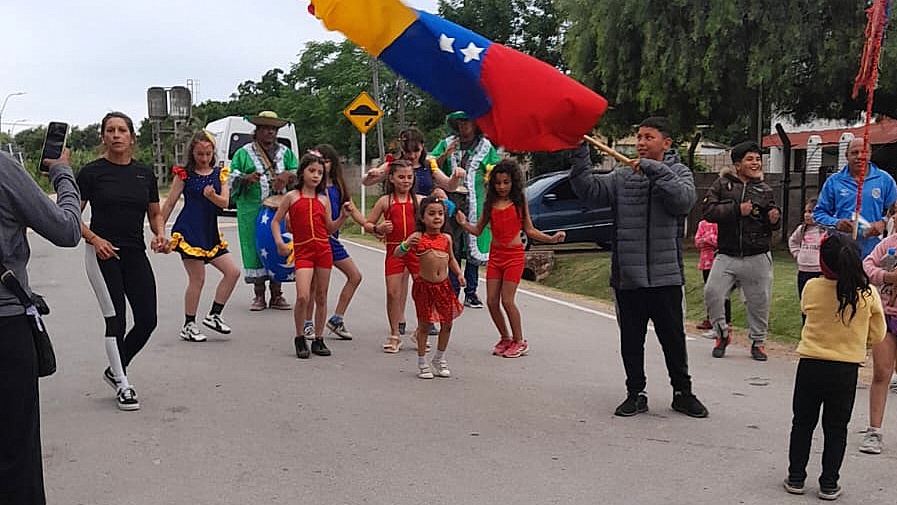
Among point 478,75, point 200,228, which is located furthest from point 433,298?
point 200,228

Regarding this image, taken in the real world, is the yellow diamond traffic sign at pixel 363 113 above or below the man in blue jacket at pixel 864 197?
above

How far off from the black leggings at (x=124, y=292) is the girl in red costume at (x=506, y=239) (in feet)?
9.21

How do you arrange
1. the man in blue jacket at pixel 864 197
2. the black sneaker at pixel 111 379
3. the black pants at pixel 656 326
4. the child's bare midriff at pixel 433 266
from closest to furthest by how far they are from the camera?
the black pants at pixel 656 326 → the black sneaker at pixel 111 379 → the child's bare midriff at pixel 433 266 → the man in blue jacket at pixel 864 197

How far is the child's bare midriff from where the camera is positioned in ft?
24.5

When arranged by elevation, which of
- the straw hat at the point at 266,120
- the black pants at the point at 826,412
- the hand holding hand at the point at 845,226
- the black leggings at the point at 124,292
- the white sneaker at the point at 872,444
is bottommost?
the white sneaker at the point at 872,444

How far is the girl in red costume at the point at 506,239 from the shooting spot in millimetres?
8211

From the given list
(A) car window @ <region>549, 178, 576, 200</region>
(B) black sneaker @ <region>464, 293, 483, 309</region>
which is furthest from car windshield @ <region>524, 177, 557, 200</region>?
(B) black sneaker @ <region>464, 293, 483, 309</region>

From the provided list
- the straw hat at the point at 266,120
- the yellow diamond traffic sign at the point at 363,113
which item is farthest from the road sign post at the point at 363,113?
the straw hat at the point at 266,120

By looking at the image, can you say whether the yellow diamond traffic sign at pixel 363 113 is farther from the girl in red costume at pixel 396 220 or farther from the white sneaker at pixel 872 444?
the white sneaker at pixel 872 444

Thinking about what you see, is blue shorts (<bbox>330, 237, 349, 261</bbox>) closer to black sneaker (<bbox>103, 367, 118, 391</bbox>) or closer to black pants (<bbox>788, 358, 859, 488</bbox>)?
black sneaker (<bbox>103, 367, 118, 391</bbox>)

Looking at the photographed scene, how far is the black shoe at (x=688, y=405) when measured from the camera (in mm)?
6328

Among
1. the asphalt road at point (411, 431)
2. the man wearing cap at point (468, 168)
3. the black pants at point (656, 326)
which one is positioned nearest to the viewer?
the asphalt road at point (411, 431)

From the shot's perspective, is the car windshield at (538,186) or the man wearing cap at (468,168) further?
the car windshield at (538,186)

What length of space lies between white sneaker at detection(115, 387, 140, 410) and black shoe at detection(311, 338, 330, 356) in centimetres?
208
